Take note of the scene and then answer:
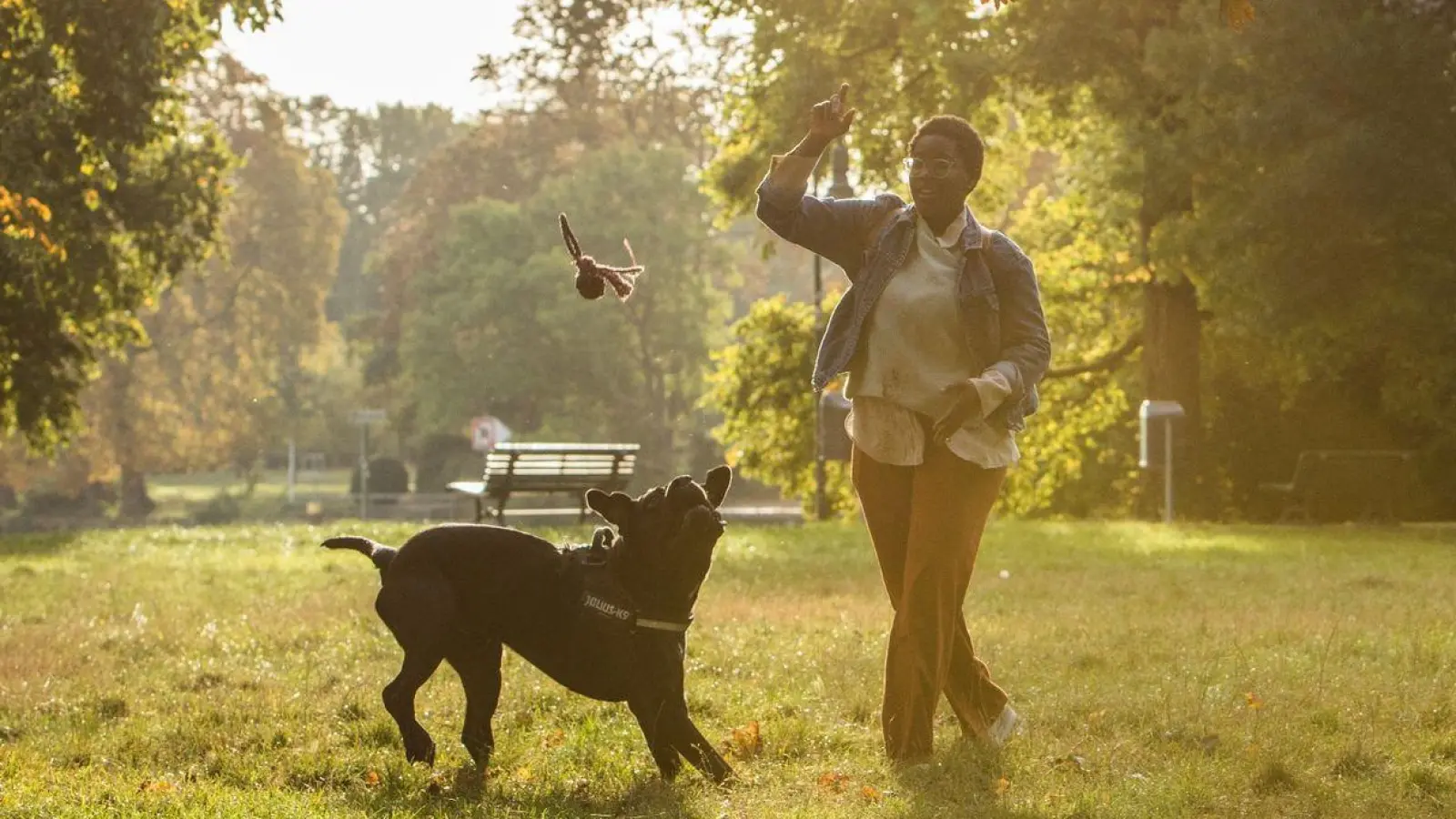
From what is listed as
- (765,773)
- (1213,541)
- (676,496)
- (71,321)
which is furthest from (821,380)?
(71,321)

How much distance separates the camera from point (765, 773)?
22.9 feet

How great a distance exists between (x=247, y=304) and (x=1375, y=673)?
51509 millimetres

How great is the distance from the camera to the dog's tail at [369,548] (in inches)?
272

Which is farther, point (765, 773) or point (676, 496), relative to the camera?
point (765, 773)

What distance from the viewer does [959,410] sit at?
6699mm

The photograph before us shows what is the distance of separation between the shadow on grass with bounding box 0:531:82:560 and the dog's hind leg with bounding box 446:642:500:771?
53.9ft

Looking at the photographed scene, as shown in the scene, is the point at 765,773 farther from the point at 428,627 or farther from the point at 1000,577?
the point at 1000,577

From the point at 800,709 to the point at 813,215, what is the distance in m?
2.51

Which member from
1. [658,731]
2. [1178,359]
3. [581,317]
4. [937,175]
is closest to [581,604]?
[658,731]

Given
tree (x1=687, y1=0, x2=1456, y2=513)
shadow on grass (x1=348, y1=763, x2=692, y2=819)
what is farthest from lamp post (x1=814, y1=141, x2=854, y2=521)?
shadow on grass (x1=348, y1=763, x2=692, y2=819)

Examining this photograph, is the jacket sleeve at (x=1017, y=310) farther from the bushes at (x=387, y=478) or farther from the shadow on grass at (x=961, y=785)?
the bushes at (x=387, y=478)

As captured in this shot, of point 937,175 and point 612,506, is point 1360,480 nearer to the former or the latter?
point 937,175

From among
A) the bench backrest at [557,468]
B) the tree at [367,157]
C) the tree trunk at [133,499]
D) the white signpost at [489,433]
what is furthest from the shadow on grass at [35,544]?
the tree at [367,157]

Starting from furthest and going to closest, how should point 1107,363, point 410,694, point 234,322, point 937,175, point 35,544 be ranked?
point 234,322, point 1107,363, point 35,544, point 937,175, point 410,694
